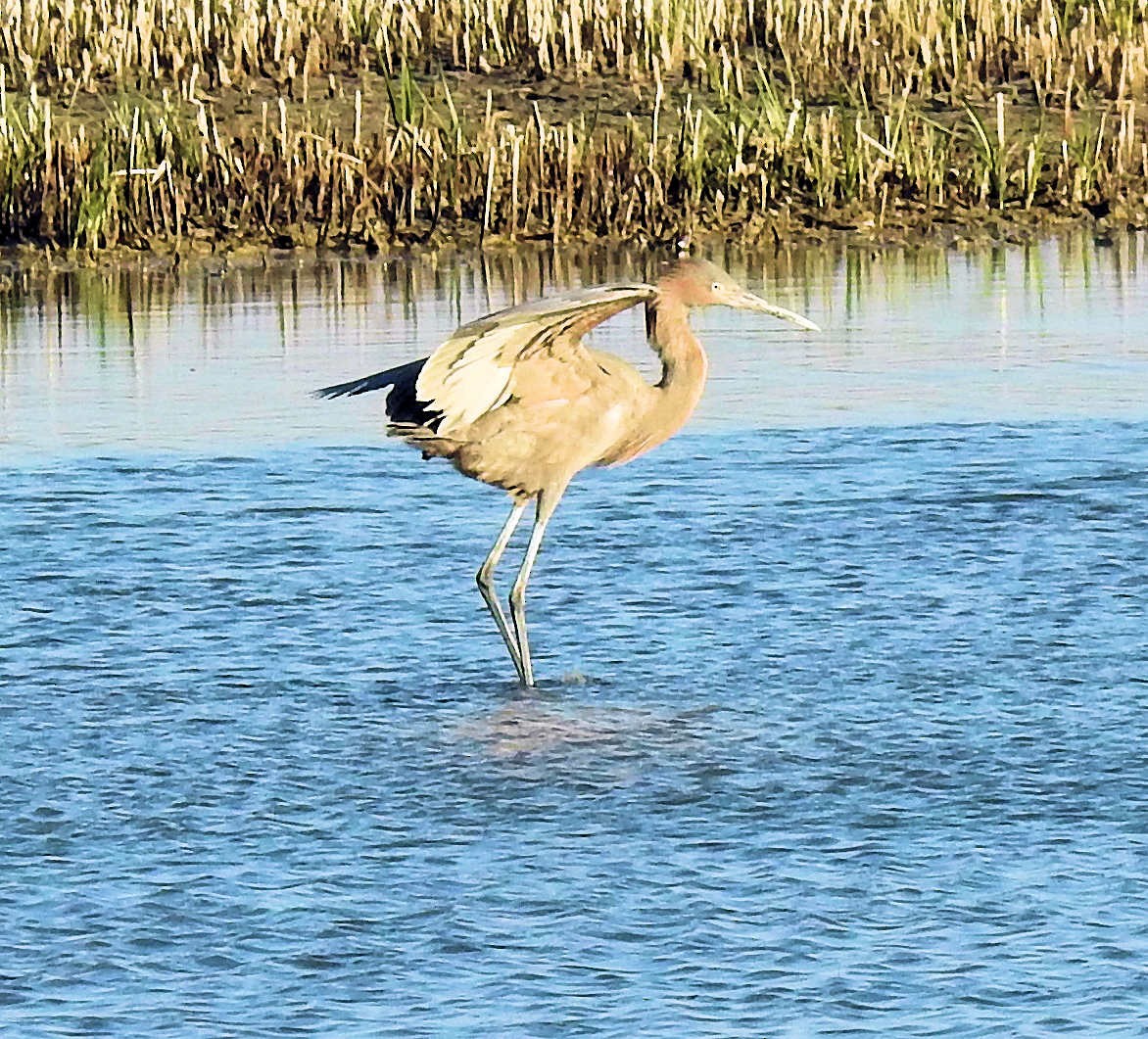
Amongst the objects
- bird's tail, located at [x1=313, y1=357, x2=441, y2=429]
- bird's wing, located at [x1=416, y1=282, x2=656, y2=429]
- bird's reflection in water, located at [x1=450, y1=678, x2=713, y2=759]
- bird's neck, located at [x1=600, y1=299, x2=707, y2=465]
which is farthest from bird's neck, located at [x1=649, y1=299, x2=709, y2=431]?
bird's reflection in water, located at [x1=450, y1=678, x2=713, y2=759]

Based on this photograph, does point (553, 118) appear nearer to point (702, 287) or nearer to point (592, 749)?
point (702, 287)

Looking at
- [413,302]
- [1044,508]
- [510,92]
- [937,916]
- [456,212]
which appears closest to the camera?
[937,916]

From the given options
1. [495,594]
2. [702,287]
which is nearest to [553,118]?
[702,287]

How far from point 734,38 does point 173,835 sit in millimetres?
13894

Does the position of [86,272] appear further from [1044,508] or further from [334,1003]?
[334,1003]

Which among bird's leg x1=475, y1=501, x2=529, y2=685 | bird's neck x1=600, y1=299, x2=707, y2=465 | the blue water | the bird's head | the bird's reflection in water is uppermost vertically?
the bird's head

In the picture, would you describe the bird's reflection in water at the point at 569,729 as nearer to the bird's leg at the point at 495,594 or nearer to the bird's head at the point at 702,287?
the bird's leg at the point at 495,594

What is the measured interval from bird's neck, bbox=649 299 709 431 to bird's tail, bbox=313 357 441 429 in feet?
2.13

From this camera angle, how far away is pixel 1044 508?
8883 mm

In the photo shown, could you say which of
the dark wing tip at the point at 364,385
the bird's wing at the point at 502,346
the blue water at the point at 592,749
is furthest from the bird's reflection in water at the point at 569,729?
the dark wing tip at the point at 364,385

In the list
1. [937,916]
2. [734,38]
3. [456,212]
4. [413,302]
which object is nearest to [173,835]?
[937,916]

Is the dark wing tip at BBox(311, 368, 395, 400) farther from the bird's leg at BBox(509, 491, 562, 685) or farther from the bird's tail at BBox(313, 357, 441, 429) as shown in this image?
the bird's leg at BBox(509, 491, 562, 685)

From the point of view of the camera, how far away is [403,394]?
728 centimetres

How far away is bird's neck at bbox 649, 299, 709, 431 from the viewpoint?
754cm
